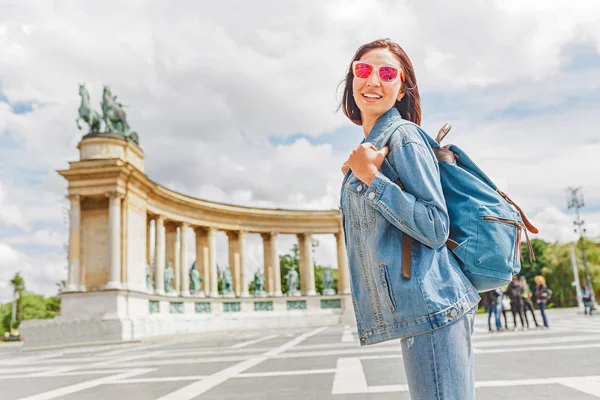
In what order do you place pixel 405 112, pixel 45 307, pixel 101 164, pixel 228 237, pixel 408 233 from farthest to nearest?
1. pixel 45 307
2. pixel 228 237
3. pixel 101 164
4. pixel 405 112
5. pixel 408 233

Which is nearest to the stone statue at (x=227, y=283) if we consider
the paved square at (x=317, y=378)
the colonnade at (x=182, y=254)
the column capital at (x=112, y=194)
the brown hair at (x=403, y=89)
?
the colonnade at (x=182, y=254)

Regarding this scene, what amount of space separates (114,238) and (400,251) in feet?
128

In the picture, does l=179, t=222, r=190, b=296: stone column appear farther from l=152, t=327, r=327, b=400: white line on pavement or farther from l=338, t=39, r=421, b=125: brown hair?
l=338, t=39, r=421, b=125: brown hair

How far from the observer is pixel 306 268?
6256 cm

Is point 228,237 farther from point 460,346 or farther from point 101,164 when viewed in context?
point 460,346

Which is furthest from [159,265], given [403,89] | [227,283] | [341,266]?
[403,89]

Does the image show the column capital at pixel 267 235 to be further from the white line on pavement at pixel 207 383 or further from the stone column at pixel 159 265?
Result: the white line on pavement at pixel 207 383

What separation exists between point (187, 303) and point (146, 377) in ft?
121

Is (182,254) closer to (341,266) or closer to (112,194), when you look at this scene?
(112,194)

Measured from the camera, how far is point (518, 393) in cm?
737

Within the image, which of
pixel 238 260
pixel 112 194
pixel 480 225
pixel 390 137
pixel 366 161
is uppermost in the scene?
pixel 112 194

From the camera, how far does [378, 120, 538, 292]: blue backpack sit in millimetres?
2645

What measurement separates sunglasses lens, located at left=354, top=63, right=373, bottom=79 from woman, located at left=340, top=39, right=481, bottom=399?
0.43 m

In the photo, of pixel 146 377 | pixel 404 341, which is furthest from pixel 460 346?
pixel 146 377
